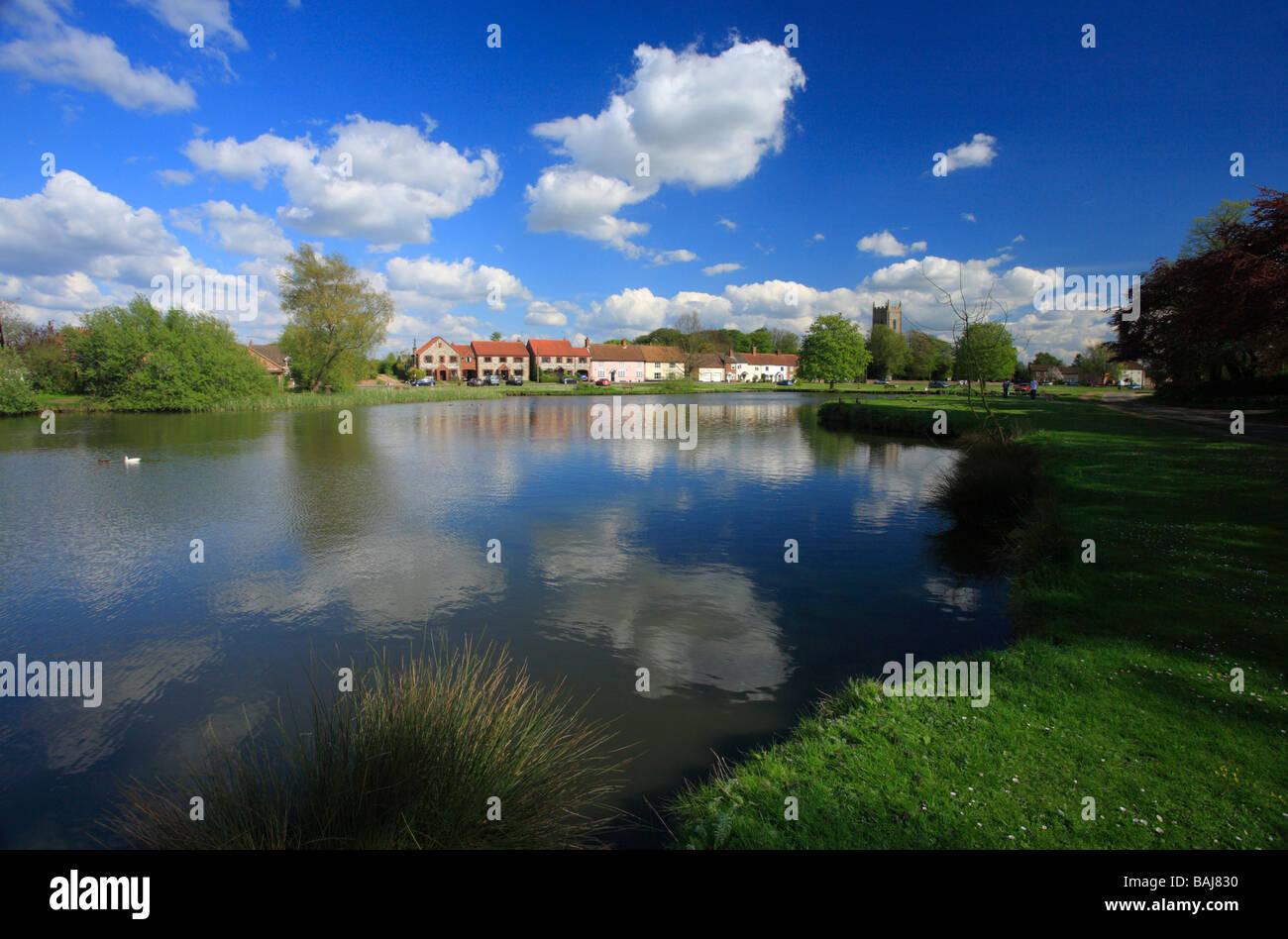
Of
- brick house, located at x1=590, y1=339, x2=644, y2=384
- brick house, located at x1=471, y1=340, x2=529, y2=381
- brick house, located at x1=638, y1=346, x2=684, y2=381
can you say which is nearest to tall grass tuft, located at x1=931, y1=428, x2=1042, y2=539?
brick house, located at x1=590, y1=339, x2=644, y2=384

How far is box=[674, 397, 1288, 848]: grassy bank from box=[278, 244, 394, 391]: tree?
210ft

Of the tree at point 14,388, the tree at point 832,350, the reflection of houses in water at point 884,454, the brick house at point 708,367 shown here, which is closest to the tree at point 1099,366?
the tree at point 832,350

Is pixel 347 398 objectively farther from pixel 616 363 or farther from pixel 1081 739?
pixel 1081 739

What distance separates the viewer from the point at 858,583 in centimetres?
1049

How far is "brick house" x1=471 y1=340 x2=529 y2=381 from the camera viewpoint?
10275 cm

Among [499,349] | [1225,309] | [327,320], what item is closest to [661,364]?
[499,349]

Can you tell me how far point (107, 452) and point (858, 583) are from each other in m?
29.9

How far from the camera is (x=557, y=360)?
105625 millimetres

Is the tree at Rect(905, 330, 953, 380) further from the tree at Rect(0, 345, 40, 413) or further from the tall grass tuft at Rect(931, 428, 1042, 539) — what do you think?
the tree at Rect(0, 345, 40, 413)

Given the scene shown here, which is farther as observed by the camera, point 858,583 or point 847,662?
point 858,583

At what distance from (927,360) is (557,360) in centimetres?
6872
